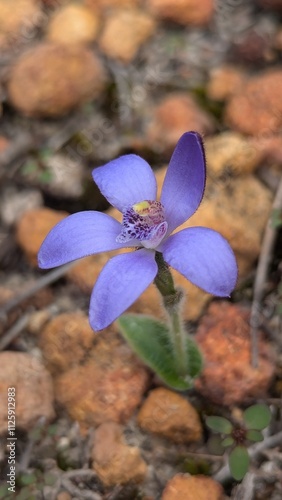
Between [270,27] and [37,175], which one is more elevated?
[270,27]

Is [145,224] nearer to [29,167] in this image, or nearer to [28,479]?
[28,479]

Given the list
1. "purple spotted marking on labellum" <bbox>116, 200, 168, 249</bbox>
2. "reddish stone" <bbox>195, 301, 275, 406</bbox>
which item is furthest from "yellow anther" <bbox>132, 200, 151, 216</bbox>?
"reddish stone" <bbox>195, 301, 275, 406</bbox>

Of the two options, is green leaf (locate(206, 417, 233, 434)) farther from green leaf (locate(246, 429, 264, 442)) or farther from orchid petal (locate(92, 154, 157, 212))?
orchid petal (locate(92, 154, 157, 212))

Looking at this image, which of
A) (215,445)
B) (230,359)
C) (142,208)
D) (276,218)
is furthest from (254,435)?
(276,218)

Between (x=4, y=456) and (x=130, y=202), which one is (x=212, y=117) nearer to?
(x=130, y=202)

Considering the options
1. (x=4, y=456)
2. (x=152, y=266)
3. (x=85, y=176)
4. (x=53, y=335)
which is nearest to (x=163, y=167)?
(x=85, y=176)

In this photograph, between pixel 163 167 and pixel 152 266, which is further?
pixel 163 167

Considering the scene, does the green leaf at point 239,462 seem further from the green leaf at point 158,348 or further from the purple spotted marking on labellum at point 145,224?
the purple spotted marking on labellum at point 145,224
